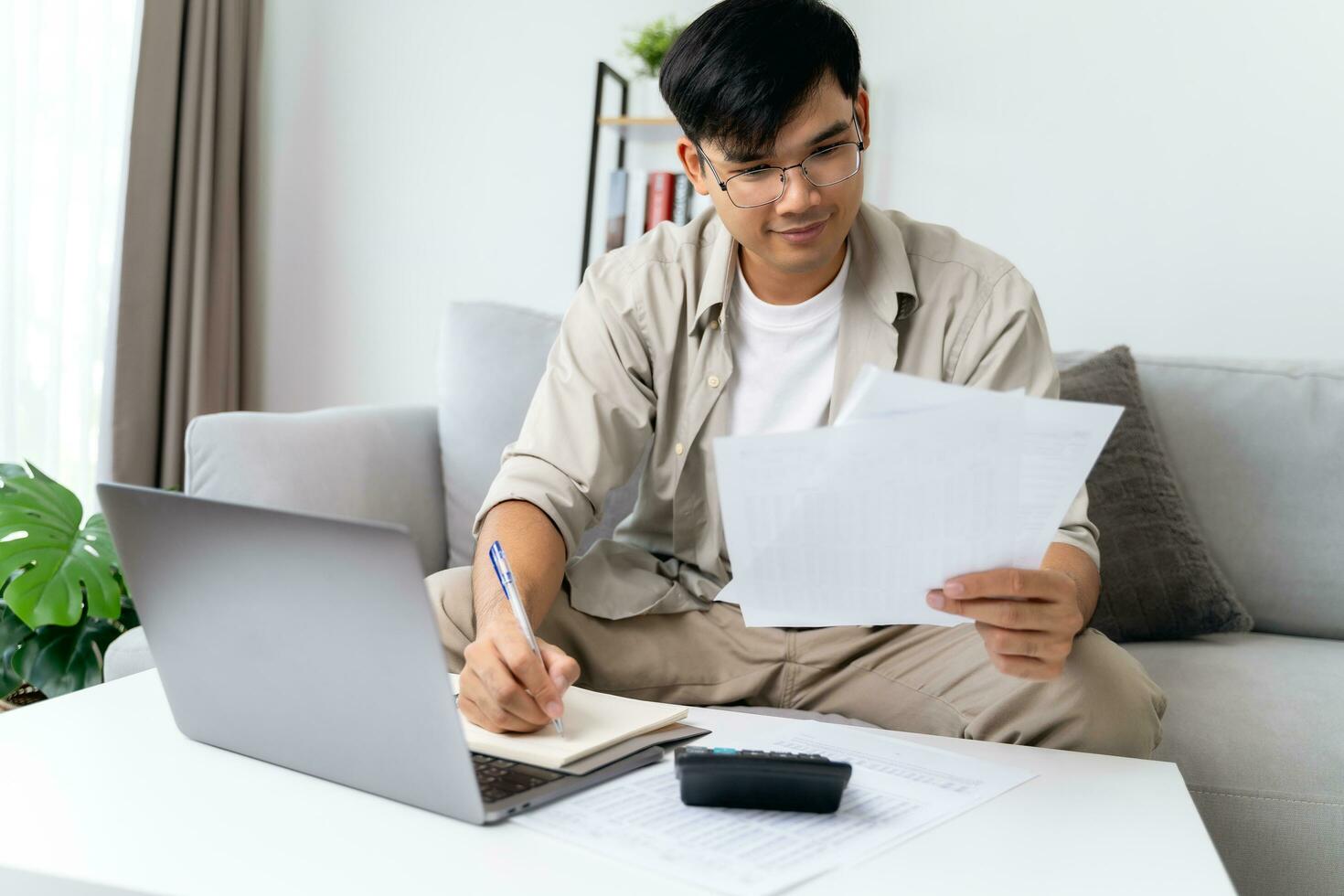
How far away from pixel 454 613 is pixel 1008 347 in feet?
2.24

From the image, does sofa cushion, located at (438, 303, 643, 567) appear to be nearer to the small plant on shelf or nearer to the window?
the small plant on shelf

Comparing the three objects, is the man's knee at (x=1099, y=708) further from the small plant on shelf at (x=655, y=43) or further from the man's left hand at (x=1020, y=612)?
the small plant on shelf at (x=655, y=43)

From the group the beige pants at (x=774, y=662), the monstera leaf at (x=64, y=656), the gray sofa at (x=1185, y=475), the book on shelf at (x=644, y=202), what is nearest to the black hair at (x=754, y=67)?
the beige pants at (x=774, y=662)

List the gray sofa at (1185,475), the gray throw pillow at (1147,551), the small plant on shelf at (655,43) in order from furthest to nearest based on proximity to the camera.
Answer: the small plant on shelf at (655,43)
the gray throw pillow at (1147,551)
the gray sofa at (1185,475)

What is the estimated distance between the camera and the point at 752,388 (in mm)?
1413

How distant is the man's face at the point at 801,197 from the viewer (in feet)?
4.05

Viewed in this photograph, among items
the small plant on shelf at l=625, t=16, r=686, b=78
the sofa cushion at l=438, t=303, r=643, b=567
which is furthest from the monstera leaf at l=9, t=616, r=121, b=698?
the small plant on shelf at l=625, t=16, r=686, b=78

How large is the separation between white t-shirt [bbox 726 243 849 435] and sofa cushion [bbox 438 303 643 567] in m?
0.40

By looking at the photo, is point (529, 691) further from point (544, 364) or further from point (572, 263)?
point (572, 263)

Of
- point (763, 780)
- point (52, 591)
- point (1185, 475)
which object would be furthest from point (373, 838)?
point (1185, 475)

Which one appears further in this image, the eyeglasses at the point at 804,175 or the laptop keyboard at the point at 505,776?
the eyeglasses at the point at 804,175

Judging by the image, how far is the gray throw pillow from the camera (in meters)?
1.62

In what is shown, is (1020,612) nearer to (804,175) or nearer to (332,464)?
(804,175)

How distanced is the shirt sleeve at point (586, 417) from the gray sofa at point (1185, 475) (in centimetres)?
33
